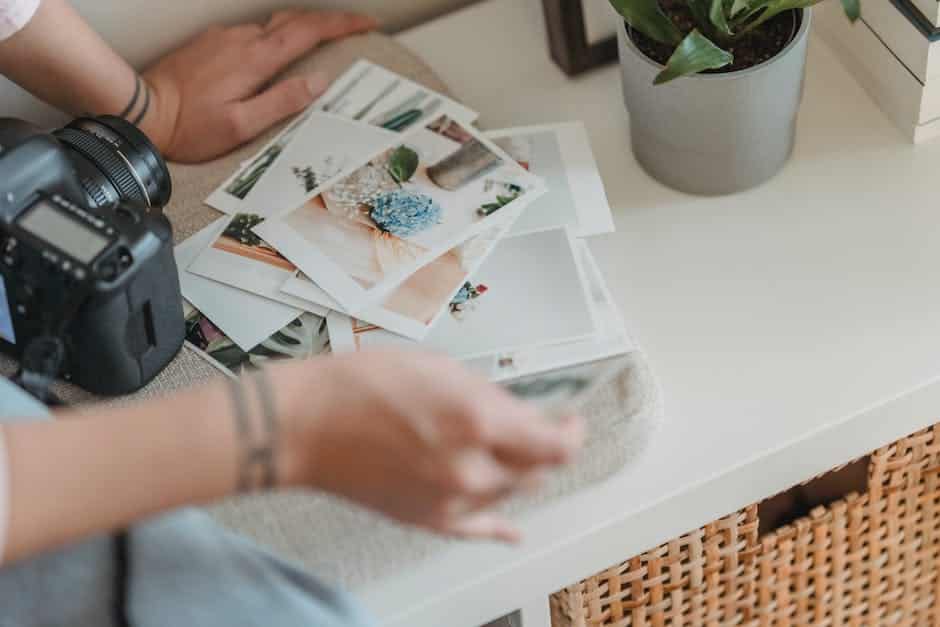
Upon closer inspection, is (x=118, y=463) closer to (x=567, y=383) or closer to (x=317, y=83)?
(x=567, y=383)

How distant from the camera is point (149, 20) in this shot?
1.17 m

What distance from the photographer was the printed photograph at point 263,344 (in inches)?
37.8

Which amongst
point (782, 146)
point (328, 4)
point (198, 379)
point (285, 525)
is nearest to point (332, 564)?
point (285, 525)

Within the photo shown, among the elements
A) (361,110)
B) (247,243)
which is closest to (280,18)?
(361,110)

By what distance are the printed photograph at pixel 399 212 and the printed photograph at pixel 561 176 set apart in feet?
0.05

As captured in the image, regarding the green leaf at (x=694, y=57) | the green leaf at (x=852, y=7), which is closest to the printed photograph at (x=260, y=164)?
the green leaf at (x=694, y=57)

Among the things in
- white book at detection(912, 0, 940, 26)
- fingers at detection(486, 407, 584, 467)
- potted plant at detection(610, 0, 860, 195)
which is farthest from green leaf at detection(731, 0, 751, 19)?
fingers at detection(486, 407, 584, 467)

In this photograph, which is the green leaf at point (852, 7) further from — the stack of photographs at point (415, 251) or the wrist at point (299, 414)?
the wrist at point (299, 414)

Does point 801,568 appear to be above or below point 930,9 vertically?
below

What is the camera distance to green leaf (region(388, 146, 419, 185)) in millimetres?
1056

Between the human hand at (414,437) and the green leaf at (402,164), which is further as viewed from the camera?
the green leaf at (402,164)

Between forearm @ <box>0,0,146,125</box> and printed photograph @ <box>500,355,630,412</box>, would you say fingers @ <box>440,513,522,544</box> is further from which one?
forearm @ <box>0,0,146,125</box>

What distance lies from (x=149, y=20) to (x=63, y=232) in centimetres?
41

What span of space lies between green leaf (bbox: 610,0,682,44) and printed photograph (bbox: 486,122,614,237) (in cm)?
13
